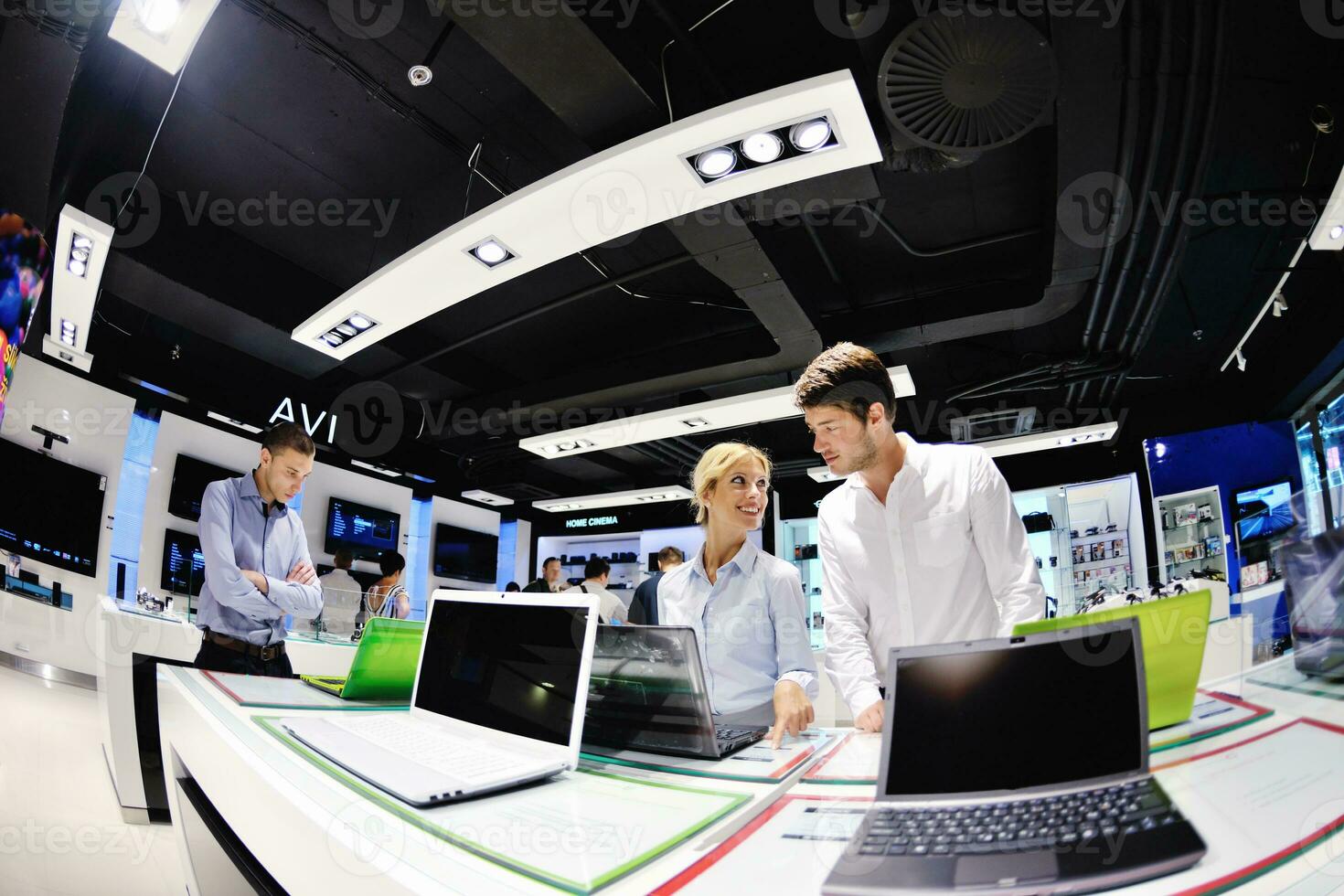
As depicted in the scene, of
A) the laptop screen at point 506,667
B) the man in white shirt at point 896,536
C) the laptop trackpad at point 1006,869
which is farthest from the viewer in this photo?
the man in white shirt at point 896,536

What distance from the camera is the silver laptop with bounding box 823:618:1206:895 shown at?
72cm

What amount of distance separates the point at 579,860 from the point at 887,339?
5.10m

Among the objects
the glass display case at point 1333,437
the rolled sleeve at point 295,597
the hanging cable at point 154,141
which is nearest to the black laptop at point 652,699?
the rolled sleeve at point 295,597

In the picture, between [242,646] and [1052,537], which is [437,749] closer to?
[242,646]

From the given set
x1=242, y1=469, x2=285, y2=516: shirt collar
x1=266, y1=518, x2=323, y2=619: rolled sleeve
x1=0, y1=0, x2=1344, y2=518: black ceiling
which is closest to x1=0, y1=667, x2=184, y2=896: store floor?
x1=266, y1=518, x2=323, y2=619: rolled sleeve

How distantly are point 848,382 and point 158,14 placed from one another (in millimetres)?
2454

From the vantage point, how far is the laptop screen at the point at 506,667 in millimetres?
1216

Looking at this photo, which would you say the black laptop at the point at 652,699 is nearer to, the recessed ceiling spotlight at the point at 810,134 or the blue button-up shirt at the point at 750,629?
the blue button-up shirt at the point at 750,629

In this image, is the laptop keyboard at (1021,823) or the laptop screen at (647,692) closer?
the laptop keyboard at (1021,823)

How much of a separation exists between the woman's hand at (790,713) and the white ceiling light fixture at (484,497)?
9.02 metres

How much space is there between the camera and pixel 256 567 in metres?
2.65

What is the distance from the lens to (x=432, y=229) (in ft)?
15.3

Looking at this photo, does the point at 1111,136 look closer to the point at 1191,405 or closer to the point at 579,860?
the point at 579,860

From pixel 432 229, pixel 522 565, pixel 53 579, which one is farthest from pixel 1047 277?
pixel 522 565
